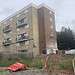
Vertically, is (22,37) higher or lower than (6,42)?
higher

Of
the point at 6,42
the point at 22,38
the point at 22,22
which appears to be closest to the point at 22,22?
the point at 22,22

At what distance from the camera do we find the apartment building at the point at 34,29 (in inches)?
1618

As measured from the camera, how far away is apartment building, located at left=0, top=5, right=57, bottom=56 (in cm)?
4109

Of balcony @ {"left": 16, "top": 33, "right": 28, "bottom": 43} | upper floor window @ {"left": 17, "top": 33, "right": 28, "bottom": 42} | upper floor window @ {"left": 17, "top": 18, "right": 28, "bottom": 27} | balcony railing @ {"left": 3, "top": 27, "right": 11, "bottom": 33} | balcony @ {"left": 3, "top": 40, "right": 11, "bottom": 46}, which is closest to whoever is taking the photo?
upper floor window @ {"left": 17, "top": 18, "right": 28, "bottom": 27}

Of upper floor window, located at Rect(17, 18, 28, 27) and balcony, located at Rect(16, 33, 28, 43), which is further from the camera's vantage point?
balcony, located at Rect(16, 33, 28, 43)

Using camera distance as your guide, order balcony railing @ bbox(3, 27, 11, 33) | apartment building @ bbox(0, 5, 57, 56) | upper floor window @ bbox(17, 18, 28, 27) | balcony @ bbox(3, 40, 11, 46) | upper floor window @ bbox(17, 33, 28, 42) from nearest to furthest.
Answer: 1. apartment building @ bbox(0, 5, 57, 56)
2. upper floor window @ bbox(17, 18, 28, 27)
3. upper floor window @ bbox(17, 33, 28, 42)
4. balcony railing @ bbox(3, 27, 11, 33)
5. balcony @ bbox(3, 40, 11, 46)

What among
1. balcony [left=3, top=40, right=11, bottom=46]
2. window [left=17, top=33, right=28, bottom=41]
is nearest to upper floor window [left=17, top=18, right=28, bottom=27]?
window [left=17, top=33, right=28, bottom=41]

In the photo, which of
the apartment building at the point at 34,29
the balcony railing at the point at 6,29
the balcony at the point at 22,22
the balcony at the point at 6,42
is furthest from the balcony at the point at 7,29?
the balcony at the point at 22,22

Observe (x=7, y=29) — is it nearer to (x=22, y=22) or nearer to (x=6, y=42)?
(x=6, y=42)

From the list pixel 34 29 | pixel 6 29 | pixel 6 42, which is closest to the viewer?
pixel 34 29

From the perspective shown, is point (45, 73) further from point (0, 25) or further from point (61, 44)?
point (0, 25)

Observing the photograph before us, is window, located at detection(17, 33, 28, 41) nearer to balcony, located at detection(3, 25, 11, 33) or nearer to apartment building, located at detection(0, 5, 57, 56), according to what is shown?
apartment building, located at detection(0, 5, 57, 56)

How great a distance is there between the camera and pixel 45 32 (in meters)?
41.6

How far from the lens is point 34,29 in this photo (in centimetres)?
4144
